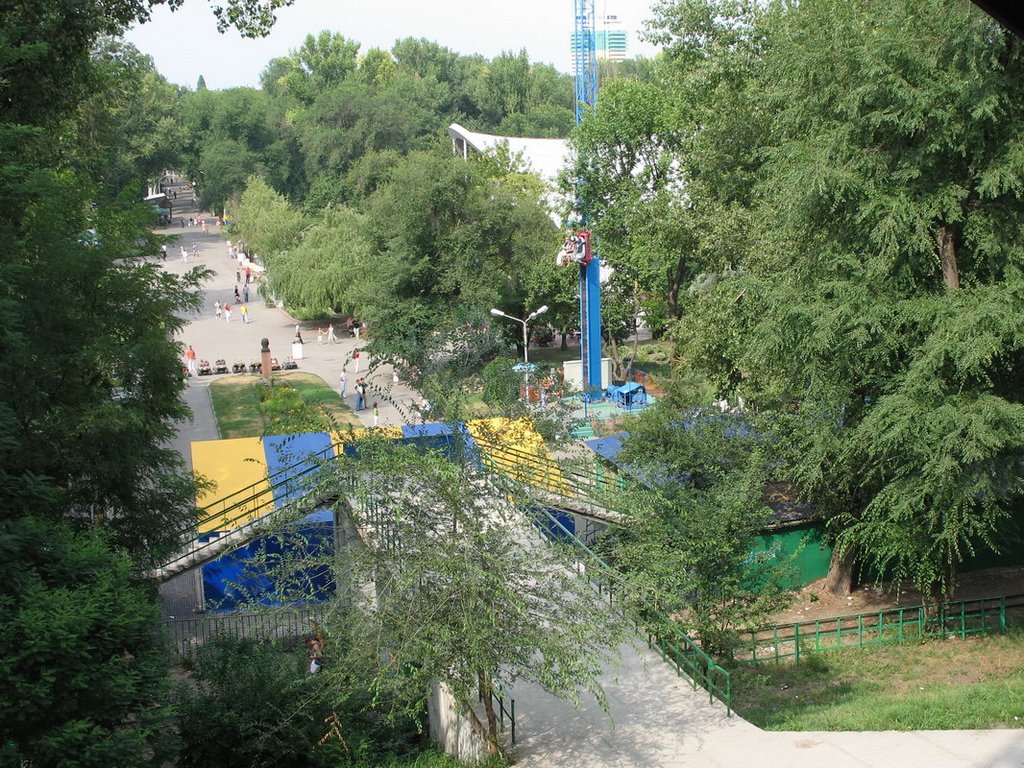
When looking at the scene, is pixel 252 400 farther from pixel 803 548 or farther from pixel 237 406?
pixel 803 548

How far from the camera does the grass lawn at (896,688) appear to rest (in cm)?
1433

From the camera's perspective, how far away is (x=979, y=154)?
17531 millimetres

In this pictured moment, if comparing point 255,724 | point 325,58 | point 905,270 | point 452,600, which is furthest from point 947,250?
point 325,58

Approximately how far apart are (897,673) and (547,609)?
918 centimetres

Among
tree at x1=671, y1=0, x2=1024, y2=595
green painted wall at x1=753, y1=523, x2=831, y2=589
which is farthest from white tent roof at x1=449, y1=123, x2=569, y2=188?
tree at x1=671, y1=0, x2=1024, y2=595

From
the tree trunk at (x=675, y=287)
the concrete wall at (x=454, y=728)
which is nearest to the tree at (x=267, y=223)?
the tree trunk at (x=675, y=287)

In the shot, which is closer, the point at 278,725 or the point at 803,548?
the point at 278,725

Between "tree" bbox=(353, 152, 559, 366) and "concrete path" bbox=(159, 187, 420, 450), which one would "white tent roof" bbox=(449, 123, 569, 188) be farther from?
"tree" bbox=(353, 152, 559, 366)

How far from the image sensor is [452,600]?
11.5 metres

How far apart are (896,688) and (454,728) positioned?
7961 millimetres

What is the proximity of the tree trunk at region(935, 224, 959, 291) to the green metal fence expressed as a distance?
6.24 metres

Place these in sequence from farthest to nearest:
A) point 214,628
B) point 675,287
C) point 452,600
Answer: point 675,287
point 214,628
point 452,600

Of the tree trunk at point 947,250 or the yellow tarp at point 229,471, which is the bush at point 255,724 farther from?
the tree trunk at point 947,250

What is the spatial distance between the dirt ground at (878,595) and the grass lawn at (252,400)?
16.1m
